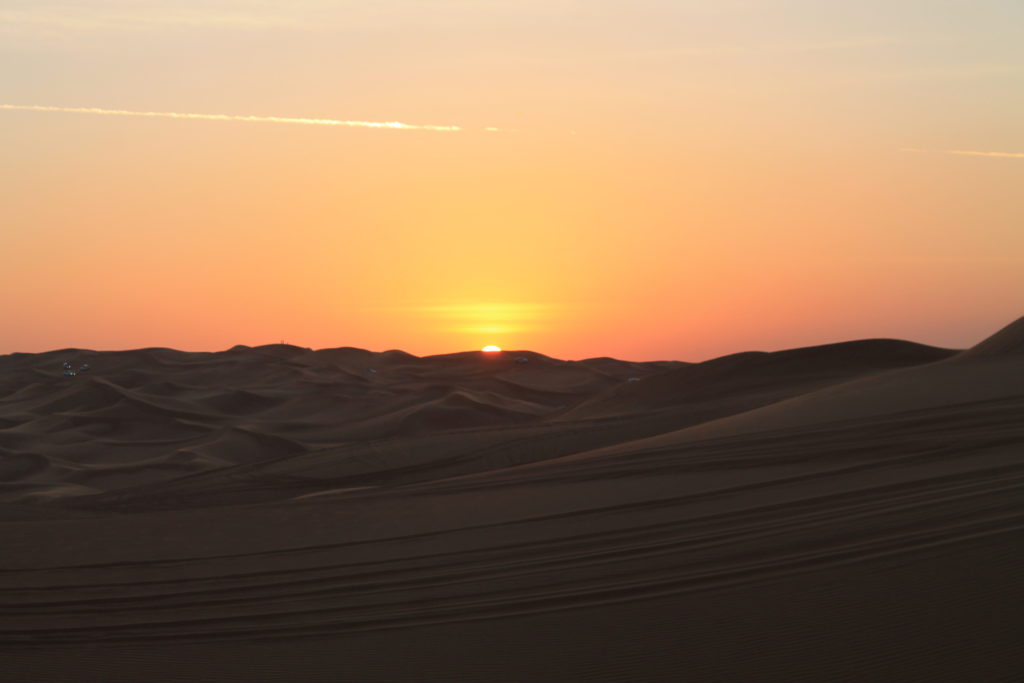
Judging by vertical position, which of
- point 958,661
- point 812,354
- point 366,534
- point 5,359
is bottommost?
point 958,661

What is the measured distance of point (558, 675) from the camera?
4.67 m

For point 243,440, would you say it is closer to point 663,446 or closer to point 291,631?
point 663,446

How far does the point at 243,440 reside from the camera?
18641 millimetres

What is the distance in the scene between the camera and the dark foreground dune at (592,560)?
484 cm

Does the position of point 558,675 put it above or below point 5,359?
below

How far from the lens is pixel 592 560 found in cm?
621

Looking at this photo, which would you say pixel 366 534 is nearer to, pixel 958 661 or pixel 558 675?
pixel 558 675

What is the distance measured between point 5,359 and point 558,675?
3641cm

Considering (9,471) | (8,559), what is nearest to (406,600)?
(8,559)

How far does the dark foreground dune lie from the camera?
484 cm

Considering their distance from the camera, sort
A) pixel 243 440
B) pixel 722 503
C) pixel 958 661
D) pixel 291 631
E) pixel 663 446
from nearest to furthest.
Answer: pixel 958 661
pixel 291 631
pixel 722 503
pixel 663 446
pixel 243 440

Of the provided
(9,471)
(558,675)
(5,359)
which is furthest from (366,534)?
(5,359)

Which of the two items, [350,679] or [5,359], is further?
[5,359]

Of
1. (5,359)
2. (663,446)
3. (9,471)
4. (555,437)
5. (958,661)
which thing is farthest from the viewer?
(5,359)
